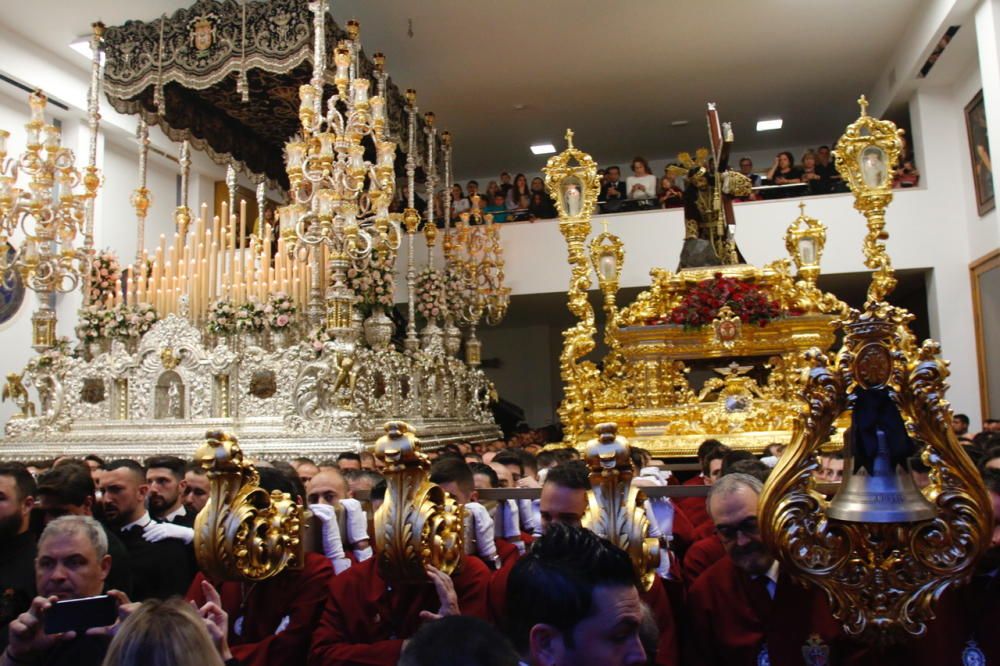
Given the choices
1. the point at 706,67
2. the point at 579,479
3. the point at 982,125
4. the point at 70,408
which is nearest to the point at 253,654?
the point at 579,479

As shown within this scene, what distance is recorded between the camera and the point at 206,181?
16703mm

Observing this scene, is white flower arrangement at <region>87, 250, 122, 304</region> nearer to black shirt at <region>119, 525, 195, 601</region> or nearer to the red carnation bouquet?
the red carnation bouquet

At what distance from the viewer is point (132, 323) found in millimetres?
10078

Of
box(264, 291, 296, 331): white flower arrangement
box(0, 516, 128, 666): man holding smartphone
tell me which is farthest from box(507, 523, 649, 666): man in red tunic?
box(264, 291, 296, 331): white flower arrangement

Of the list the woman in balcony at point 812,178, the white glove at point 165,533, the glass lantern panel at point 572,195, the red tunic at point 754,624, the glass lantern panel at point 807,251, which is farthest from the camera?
the woman in balcony at point 812,178

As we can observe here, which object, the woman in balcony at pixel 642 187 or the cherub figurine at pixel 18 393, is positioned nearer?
the cherub figurine at pixel 18 393

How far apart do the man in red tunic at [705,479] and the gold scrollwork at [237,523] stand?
2203 mm

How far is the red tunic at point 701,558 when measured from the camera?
11.2 feet

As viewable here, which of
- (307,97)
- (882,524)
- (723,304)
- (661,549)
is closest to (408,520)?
(661,549)

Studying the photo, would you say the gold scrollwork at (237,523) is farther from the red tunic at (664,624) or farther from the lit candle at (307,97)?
the lit candle at (307,97)

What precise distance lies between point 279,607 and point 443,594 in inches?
32.5

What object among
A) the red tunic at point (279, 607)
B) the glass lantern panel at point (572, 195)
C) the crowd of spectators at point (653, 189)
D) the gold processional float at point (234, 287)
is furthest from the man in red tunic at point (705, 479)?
the crowd of spectators at point (653, 189)

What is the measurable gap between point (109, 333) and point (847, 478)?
9.48 metres

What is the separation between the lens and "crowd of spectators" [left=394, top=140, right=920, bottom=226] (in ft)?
48.4
